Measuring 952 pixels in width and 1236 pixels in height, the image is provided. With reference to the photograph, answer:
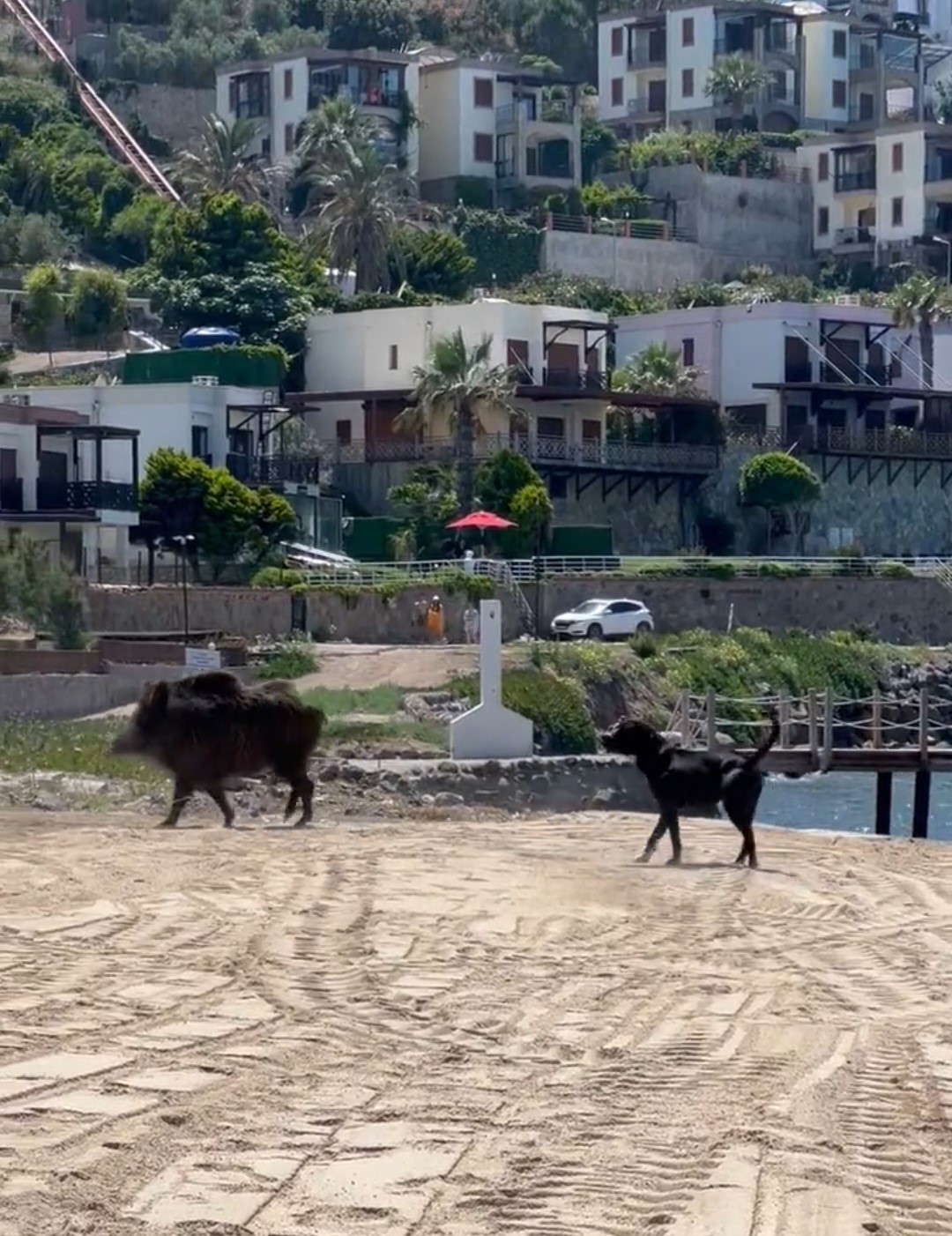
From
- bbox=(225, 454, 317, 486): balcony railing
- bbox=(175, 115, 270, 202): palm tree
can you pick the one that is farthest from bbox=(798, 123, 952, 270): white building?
bbox=(225, 454, 317, 486): balcony railing

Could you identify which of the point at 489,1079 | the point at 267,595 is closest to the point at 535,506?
the point at 267,595

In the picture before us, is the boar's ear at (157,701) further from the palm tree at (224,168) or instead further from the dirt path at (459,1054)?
the palm tree at (224,168)

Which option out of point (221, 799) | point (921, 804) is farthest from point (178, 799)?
point (921, 804)

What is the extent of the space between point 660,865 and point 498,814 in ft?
33.5

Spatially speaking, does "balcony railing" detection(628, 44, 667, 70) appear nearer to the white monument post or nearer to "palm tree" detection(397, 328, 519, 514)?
"palm tree" detection(397, 328, 519, 514)

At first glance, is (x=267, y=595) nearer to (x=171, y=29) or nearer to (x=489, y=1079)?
(x=489, y=1079)

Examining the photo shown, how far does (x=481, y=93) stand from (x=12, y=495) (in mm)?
55849

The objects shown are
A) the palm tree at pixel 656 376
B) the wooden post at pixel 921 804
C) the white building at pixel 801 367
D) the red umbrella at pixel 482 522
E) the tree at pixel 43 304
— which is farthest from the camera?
the tree at pixel 43 304

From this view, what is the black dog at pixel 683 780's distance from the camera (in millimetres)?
21109

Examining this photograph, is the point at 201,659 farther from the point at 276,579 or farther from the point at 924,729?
the point at 924,729

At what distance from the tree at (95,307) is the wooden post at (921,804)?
171ft

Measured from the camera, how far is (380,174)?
95.1 metres

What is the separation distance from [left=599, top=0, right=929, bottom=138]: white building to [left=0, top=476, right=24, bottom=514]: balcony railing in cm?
6687

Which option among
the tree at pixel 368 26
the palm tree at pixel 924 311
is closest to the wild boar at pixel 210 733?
the palm tree at pixel 924 311
